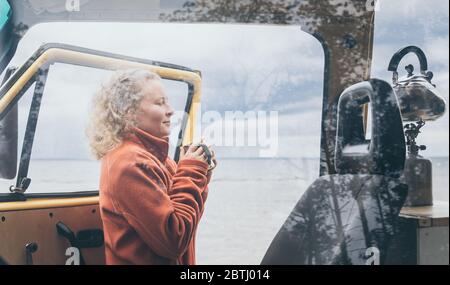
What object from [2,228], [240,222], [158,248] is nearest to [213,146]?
[240,222]

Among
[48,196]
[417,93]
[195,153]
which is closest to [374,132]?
[417,93]

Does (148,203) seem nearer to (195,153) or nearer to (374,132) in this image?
(195,153)

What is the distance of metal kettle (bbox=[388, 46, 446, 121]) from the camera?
198 centimetres

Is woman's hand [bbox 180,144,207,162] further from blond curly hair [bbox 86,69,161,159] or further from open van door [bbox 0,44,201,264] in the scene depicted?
blond curly hair [bbox 86,69,161,159]

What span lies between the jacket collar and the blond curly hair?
0.11 feet

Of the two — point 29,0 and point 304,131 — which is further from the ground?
point 29,0

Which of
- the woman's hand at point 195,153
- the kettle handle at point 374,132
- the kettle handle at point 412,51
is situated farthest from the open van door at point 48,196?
the kettle handle at point 412,51

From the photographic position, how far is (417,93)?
1.98 m

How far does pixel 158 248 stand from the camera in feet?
6.28

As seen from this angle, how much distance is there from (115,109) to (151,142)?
0.21 m

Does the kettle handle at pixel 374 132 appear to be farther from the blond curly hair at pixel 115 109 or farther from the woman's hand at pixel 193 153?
the blond curly hair at pixel 115 109
